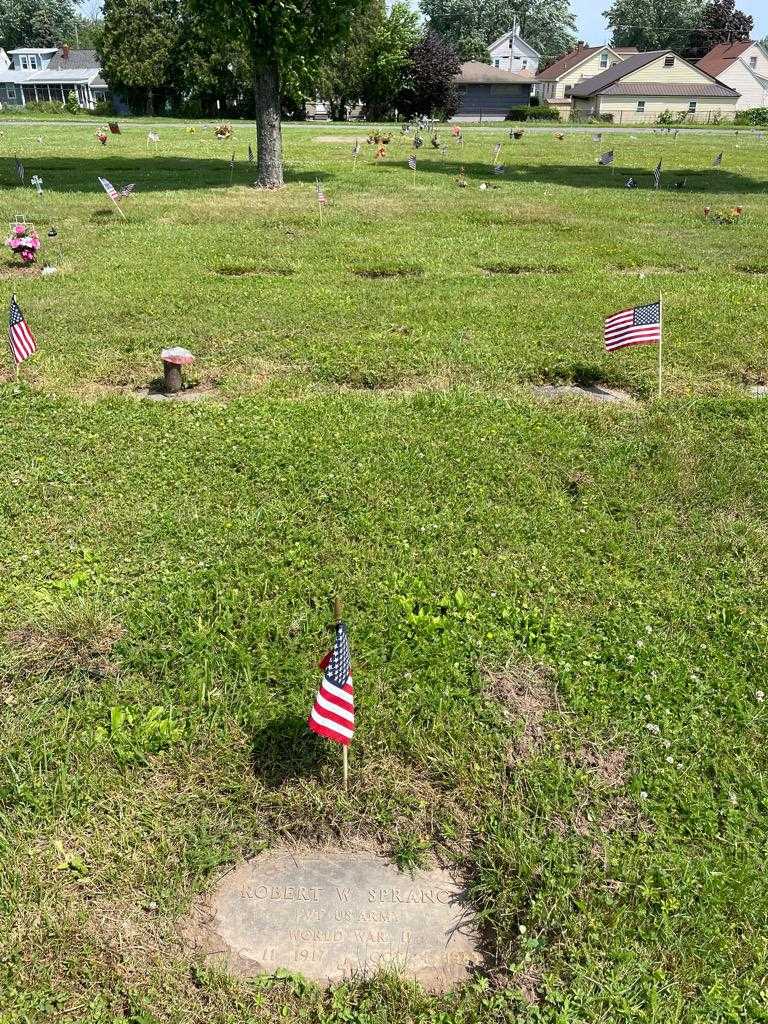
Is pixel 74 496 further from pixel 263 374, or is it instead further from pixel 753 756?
pixel 753 756

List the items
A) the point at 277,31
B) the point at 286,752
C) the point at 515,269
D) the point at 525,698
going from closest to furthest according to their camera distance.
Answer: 1. the point at 286,752
2. the point at 525,698
3. the point at 515,269
4. the point at 277,31

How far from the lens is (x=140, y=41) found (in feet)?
167

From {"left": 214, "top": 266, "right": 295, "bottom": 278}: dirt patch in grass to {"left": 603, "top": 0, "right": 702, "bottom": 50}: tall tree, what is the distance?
333 ft

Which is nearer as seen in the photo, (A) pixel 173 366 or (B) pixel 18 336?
(B) pixel 18 336

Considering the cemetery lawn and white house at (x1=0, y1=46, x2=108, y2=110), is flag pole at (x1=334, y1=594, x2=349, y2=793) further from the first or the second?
white house at (x1=0, y1=46, x2=108, y2=110)

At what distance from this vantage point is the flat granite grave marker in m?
2.60

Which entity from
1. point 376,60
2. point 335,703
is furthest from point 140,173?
point 376,60

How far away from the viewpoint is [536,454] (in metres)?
5.71

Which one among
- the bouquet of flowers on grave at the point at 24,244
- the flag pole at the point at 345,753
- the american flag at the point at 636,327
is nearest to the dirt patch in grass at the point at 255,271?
the bouquet of flowers on grave at the point at 24,244

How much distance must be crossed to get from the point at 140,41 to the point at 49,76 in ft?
108

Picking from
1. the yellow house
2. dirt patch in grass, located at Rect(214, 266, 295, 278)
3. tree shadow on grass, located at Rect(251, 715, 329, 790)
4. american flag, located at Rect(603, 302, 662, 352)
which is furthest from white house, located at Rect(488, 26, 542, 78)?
tree shadow on grass, located at Rect(251, 715, 329, 790)

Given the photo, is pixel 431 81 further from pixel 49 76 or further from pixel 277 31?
pixel 49 76

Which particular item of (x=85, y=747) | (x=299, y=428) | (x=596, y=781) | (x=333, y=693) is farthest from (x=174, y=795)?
(x=299, y=428)

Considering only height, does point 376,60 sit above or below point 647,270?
above
